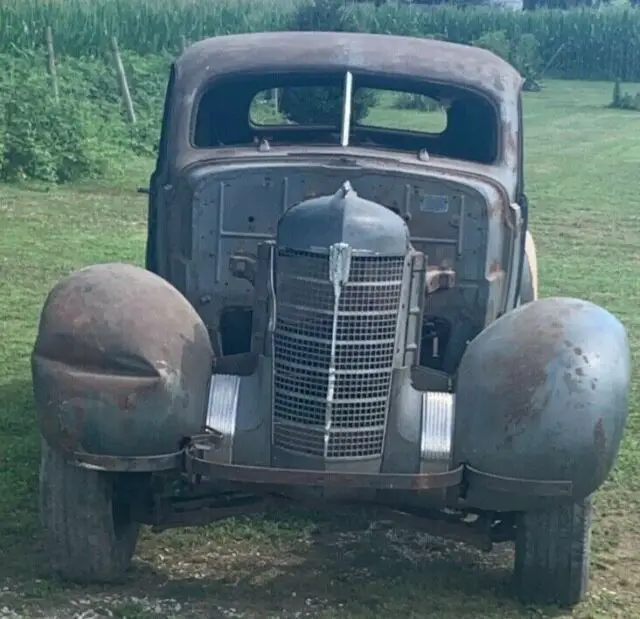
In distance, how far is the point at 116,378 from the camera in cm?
469

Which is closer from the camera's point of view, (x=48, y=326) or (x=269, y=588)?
(x=48, y=326)

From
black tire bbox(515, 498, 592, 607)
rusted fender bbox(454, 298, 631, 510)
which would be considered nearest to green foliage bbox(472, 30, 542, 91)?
black tire bbox(515, 498, 592, 607)

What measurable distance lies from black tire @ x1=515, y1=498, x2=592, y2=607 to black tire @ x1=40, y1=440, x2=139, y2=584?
4.68 feet

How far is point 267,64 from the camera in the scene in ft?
20.3

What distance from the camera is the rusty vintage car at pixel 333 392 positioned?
15.4ft

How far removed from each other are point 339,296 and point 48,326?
0.97 meters

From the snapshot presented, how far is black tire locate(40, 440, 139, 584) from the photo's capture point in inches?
195

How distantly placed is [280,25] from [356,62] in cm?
2498

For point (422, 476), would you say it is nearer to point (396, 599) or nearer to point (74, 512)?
point (396, 599)

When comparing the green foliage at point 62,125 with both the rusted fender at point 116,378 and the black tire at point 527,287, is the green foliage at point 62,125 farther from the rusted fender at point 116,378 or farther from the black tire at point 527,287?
the rusted fender at point 116,378

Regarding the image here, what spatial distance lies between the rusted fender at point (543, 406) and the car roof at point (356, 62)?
1.64 meters

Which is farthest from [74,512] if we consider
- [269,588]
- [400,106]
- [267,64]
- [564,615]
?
[400,106]

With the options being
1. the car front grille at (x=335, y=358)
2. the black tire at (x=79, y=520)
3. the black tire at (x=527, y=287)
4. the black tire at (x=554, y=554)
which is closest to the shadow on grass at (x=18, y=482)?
the black tire at (x=79, y=520)

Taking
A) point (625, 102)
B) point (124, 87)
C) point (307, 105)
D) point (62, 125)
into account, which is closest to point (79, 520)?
point (307, 105)
